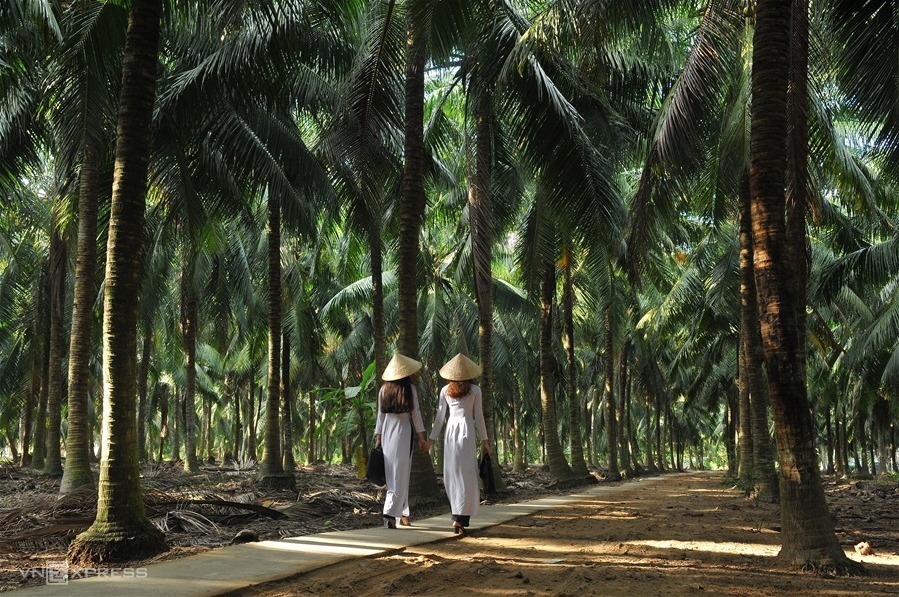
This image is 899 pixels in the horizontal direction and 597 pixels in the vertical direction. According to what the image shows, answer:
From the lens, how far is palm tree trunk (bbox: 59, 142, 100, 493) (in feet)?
34.9

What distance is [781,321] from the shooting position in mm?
7121

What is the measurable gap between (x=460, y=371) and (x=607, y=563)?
2979mm

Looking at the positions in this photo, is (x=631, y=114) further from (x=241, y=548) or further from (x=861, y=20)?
(x=241, y=548)

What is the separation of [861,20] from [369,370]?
12.1 metres

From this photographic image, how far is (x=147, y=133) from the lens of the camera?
7438 millimetres

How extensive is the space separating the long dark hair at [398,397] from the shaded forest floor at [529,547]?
1.61 m

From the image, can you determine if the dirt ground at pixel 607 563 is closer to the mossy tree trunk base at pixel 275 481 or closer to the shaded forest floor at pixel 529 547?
the shaded forest floor at pixel 529 547

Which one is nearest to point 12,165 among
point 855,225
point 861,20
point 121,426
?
point 121,426

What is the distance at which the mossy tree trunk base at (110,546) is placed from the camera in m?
6.55

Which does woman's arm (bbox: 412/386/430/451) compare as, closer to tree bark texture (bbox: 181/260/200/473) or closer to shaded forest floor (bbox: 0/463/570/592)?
shaded forest floor (bbox: 0/463/570/592)

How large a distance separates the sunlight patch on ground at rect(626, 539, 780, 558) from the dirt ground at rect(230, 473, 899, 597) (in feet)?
0.03

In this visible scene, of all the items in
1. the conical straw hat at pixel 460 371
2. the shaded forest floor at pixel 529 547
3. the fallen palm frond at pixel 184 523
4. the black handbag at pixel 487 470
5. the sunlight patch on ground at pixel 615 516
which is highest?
the conical straw hat at pixel 460 371

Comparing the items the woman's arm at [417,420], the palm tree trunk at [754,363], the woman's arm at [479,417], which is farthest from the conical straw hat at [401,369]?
the palm tree trunk at [754,363]

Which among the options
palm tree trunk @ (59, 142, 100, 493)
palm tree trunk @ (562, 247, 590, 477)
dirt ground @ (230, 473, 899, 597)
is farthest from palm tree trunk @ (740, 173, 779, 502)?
palm tree trunk @ (59, 142, 100, 493)
